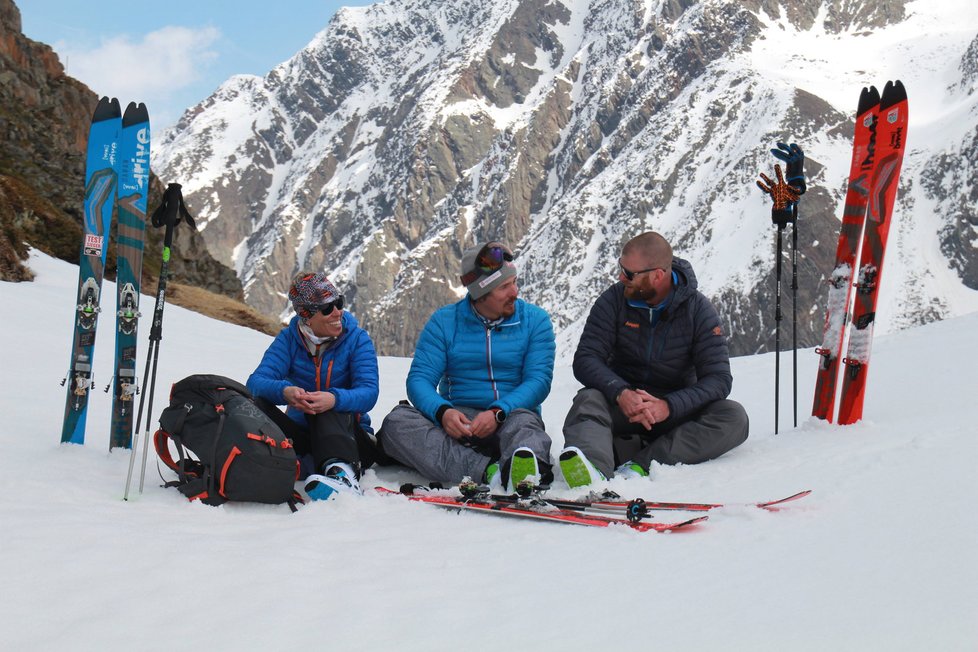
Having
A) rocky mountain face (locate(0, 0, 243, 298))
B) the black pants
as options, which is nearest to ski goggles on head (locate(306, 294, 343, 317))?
the black pants

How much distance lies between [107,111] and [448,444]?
371cm

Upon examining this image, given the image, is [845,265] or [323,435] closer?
[323,435]

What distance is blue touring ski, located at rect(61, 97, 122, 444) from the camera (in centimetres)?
596

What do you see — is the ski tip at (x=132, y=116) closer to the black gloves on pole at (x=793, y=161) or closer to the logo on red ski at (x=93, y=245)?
the logo on red ski at (x=93, y=245)

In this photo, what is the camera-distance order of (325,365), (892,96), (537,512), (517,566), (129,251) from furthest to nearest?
(892,96), (129,251), (325,365), (537,512), (517,566)

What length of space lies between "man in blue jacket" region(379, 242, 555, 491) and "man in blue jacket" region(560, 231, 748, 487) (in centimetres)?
35

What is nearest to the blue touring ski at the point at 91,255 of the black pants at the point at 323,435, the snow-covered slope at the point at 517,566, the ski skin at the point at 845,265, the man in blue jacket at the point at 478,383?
the snow-covered slope at the point at 517,566

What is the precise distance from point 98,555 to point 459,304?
3.03 m

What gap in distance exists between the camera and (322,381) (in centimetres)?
546

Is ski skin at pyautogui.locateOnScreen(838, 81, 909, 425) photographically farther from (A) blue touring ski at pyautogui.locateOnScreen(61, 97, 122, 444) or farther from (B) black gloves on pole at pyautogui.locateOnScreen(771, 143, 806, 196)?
(A) blue touring ski at pyautogui.locateOnScreen(61, 97, 122, 444)

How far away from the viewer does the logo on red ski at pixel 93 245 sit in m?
6.14

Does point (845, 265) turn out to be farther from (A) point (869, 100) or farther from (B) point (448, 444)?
(B) point (448, 444)

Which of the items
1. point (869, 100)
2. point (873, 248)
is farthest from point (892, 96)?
point (873, 248)

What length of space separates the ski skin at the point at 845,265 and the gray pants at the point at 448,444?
7.97 ft
